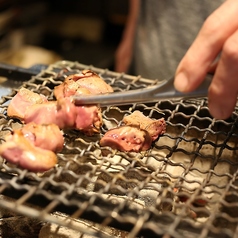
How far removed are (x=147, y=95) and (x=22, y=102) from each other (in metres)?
0.39

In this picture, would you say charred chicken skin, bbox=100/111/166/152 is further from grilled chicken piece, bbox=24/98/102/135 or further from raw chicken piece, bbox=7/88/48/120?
raw chicken piece, bbox=7/88/48/120

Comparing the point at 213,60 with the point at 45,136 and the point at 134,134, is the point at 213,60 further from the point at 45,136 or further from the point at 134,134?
the point at 45,136

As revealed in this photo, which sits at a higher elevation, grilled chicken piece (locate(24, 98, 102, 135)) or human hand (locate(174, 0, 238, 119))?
human hand (locate(174, 0, 238, 119))

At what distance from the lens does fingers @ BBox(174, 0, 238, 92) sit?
1021 mm

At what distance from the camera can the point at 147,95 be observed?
1130 mm

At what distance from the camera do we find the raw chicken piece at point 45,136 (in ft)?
3.71

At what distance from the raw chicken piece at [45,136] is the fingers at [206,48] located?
338mm

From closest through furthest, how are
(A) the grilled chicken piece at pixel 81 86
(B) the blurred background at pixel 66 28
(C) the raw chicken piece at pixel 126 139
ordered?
1. (C) the raw chicken piece at pixel 126 139
2. (A) the grilled chicken piece at pixel 81 86
3. (B) the blurred background at pixel 66 28

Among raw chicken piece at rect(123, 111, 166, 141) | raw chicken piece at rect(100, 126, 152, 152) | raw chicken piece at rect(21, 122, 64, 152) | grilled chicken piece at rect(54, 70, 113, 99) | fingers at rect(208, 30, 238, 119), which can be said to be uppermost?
fingers at rect(208, 30, 238, 119)

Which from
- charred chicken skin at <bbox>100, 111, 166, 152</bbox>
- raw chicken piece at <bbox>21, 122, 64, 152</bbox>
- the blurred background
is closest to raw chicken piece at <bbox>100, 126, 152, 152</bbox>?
charred chicken skin at <bbox>100, 111, 166, 152</bbox>

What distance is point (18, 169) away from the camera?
1.07 meters

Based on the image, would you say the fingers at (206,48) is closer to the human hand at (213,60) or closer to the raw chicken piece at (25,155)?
the human hand at (213,60)

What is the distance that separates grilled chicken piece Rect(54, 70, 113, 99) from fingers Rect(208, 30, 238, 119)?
1.31 ft

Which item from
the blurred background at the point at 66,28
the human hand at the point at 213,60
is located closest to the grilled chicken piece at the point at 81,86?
the human hand at the point at 213,60
